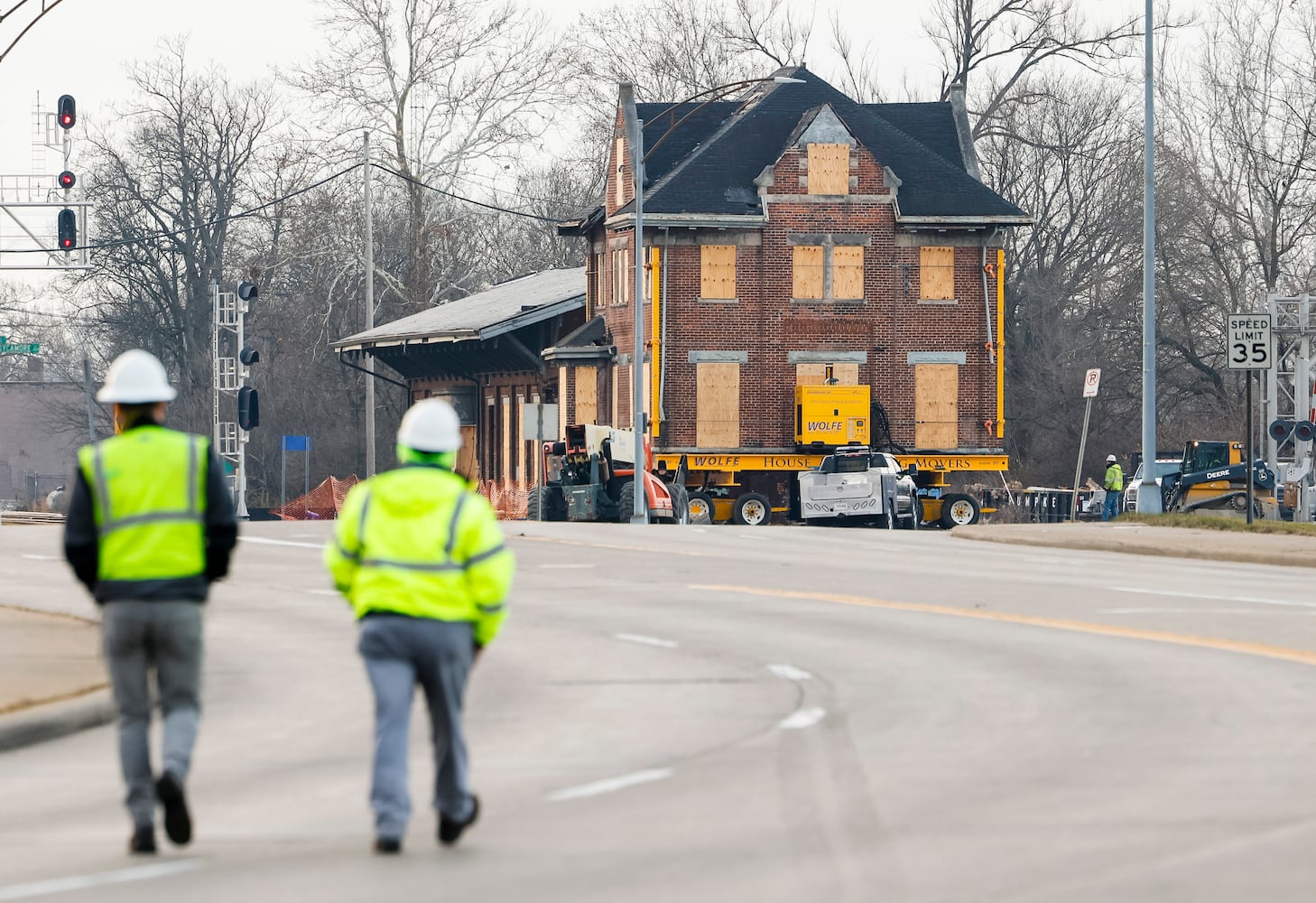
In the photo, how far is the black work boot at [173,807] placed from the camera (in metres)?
7.72

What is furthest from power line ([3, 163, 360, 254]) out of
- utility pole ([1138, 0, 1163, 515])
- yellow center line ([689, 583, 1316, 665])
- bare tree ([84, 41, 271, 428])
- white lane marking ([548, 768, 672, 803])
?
white lane marking ([548, 768, 672, 803])

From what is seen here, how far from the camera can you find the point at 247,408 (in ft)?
161

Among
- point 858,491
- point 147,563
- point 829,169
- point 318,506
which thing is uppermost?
point 829,169

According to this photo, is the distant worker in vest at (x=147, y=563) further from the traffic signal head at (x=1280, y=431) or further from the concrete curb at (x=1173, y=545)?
the traffic signal head at (x=1280, y=431)

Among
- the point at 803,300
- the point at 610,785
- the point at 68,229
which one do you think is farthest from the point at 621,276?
the point at 610,785

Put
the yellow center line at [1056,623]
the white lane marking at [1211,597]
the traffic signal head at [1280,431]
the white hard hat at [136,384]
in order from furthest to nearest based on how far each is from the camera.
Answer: the traffic signal head at [1280,431], the white lane marking at [1211,597], the yellow center line at [1056,623], the white hard hat at [136,384]

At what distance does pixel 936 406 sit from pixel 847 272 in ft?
13.3

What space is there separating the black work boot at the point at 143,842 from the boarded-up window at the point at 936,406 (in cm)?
4572

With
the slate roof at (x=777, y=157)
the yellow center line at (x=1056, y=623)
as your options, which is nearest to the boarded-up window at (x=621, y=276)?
the slate roof at (x=777, y=157)

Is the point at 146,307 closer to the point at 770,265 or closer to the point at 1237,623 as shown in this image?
the point at 770,265

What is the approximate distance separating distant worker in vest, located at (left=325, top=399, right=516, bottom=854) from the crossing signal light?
32.9 metres

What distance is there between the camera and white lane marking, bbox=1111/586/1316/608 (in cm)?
1961

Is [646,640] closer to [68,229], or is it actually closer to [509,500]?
[68,229]

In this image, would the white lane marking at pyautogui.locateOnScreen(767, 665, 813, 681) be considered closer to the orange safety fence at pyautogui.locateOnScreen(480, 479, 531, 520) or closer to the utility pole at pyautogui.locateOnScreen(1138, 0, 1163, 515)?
the utility pole at pyautogui.locateOnScreen(1138, 0, 1163, 515)
